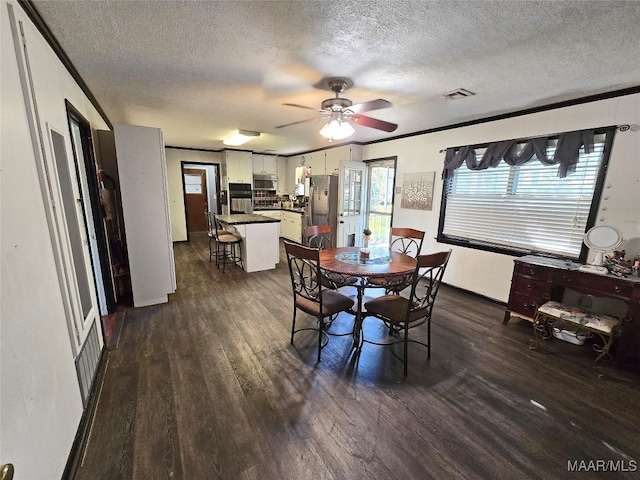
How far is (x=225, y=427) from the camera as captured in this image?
1.67 metres

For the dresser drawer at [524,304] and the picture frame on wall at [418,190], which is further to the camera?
the picture frame on wall at [418,190]

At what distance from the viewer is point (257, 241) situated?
4.61 metres

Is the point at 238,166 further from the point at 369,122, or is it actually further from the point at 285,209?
the point at 369,122

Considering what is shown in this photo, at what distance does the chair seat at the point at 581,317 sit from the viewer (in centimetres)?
229

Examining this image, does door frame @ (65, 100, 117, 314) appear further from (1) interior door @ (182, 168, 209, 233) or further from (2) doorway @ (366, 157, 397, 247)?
(1) interior door @ (182, 168, 209, 233)

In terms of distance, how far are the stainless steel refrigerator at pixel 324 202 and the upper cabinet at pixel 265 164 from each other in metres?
2.10

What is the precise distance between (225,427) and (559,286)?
346 cm

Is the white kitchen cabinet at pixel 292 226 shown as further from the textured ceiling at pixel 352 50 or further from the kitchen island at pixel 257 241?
the textured ceiling at pixel 352 50

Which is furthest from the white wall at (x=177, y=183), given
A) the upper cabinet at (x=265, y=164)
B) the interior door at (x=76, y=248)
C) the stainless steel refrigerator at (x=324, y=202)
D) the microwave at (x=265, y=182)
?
the interior door at (x=76, y=248)

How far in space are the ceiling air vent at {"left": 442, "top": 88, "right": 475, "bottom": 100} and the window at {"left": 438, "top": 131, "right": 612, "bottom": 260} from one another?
1.13 m

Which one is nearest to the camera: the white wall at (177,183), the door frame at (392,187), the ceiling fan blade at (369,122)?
the ceiling fan blade at (369,122)

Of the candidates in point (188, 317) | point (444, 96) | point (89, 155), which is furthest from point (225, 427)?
point (444, 96)

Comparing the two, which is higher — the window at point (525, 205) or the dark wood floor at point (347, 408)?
the window at point (525, 205)

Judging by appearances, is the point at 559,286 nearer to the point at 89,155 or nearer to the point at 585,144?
the point at 585,144
